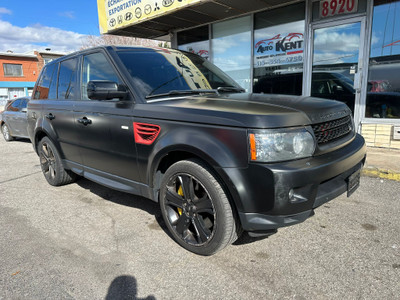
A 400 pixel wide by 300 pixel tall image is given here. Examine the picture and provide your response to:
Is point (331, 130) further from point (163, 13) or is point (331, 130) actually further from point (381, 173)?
point (163, 13)

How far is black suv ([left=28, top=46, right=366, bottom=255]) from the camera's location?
6.91 feet

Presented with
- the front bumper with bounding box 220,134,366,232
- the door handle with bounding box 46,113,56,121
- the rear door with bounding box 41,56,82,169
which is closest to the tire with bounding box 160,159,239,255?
the front bumper with bounding box 220,134,366,232

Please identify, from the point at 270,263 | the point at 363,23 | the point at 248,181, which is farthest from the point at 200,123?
the point at 363,23

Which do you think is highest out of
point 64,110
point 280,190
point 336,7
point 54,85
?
point 336,7

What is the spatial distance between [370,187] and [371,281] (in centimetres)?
242

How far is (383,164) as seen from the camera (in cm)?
494

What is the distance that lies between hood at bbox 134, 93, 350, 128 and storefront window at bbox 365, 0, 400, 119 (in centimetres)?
408

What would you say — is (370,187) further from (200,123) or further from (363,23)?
(363,23)

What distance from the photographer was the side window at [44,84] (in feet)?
14.9

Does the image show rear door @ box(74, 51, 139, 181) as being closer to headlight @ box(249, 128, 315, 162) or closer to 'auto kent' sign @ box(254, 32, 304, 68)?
headlight @ box(249, 128, 315, 162)

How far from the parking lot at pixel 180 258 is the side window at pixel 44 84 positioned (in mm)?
1846

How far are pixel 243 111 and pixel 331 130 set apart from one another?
0.87m

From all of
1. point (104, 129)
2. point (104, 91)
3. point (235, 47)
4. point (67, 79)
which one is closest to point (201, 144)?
point (104, 91)

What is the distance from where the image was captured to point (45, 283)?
229 cm
